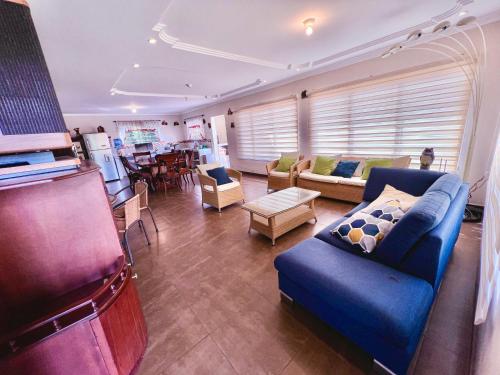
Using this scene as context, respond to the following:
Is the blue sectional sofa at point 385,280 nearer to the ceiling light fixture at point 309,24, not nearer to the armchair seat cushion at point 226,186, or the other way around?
the ceiling light fixture at point 309,24

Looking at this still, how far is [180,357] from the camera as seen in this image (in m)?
1.33

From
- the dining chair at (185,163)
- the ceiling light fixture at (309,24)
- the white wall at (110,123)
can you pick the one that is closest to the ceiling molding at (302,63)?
the ceiling light fixture at (309,24)

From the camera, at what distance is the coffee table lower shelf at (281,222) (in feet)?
8.21

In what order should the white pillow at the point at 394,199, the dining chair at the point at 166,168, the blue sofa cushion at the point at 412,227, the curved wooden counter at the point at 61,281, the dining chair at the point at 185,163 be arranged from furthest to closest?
1. the dining chair at the point at 185,163
2. the dining chair at the point at 166,168
3. the white pillow at the point at 394,199
4. the blue sofa cushion at the point at 412,227
5. the curved wooden counter at the point at 61,281

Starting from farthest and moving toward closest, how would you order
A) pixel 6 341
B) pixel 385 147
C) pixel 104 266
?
1. pixel 385 147
2. pixel 104 266
3. pixel 6 341

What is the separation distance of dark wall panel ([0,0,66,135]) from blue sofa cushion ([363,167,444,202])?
288cm

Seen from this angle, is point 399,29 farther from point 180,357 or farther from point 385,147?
point 180,357

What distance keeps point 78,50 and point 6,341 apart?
3076mm

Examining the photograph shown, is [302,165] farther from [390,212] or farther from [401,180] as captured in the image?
[390,212]

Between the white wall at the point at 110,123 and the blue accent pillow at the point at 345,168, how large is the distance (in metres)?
7.61

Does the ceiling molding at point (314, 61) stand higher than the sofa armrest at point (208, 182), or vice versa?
the ceiling molding at point (314, 61)

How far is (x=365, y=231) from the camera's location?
5.00 feet

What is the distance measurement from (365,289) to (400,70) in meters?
3.68

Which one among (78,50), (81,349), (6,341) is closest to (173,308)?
(81,349)
